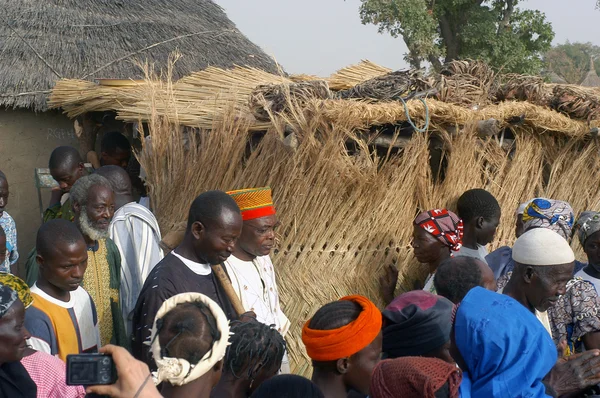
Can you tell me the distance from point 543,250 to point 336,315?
1.23 meters

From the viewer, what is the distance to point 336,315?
Answer: 8.84 ft

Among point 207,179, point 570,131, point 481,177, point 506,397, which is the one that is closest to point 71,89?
point 207,179

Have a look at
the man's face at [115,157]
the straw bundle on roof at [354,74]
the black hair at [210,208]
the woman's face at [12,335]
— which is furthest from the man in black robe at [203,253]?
the straw bundle on roof at [354,74]

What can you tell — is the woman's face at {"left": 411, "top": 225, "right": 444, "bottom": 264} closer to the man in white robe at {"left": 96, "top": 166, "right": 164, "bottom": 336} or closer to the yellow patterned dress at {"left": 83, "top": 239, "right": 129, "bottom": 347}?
the man in white robe at {"left": 96, "top": 166, "right": 164, "bottom": 336}

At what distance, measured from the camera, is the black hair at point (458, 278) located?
348 centimetres

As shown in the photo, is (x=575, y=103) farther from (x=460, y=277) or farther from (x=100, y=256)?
(x=100, y=256)

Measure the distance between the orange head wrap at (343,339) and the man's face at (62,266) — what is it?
124cm

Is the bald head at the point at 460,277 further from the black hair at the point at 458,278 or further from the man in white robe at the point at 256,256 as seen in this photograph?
the man in white robe at the point at 256,256

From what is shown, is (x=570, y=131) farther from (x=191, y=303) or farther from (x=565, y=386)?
(x=191, y=303)

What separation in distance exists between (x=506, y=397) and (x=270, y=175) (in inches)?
97.6

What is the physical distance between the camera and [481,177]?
18.6ft

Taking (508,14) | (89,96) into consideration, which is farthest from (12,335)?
(508,14)

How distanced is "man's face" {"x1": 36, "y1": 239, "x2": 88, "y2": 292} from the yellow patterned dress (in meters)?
0.38

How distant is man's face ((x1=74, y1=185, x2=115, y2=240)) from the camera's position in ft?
12.3
